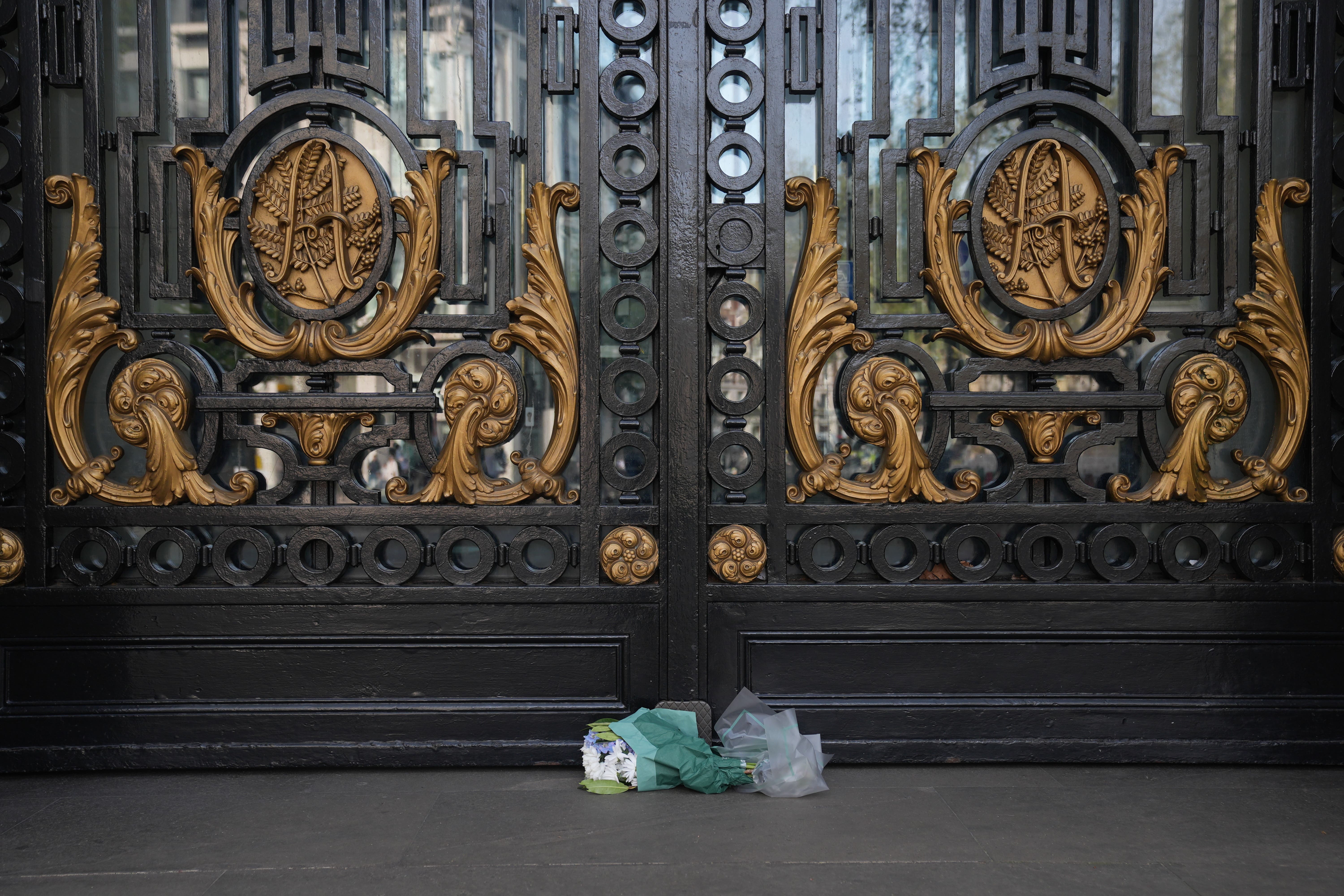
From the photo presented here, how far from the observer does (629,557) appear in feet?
9.95

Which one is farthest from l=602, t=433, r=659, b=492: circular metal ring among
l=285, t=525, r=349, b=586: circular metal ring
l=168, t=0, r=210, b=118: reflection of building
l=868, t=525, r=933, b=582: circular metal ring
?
l=168, t=0, r=210, b=118: reflection of building

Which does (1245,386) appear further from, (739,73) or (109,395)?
(109,395)

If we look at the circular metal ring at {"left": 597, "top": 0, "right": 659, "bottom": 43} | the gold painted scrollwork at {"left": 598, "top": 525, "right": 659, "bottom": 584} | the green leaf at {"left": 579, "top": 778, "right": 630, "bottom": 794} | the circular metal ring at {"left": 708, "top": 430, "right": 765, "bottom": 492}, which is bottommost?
the green leaf at {"left": 579, "top": 778, "right": 630, "bottom": 794}

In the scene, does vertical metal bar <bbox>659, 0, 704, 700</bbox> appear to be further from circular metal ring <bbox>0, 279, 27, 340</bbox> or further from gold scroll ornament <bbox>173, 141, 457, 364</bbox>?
circular metal ring <bbox>0, 279, 27, 340</bbox>

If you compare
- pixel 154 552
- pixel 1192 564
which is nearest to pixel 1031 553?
pixel 1192 564

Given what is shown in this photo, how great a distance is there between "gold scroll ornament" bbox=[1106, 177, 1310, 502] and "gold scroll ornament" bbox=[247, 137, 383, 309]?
2588 millimetres

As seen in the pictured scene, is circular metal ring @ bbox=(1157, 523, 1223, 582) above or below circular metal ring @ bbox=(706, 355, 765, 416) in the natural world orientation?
below

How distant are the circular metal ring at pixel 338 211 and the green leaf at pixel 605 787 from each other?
1685 millimetres

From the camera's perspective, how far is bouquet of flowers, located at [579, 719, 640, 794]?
2.78 m

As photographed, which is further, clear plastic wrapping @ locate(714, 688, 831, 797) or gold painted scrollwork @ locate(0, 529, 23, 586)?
gold painted scrollwork @ locate(0, 529, 23, 586)

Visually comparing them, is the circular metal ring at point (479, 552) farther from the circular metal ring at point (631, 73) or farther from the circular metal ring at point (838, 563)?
the circular metal ring at point (631, 73)

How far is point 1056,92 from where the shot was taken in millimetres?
3041

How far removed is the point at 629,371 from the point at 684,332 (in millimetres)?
220

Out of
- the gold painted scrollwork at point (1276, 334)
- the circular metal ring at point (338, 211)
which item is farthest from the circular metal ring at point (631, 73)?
the gold painted scrollwork at point (1276, 334)
